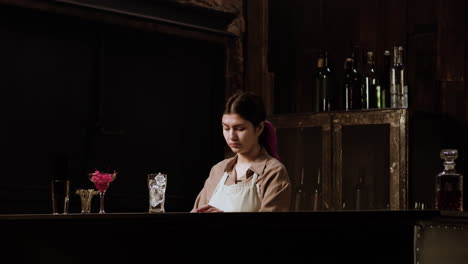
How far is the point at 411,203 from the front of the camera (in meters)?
4.11

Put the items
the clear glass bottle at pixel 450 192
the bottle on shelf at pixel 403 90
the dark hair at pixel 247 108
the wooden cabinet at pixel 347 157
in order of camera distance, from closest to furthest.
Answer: the clear glass bottle at pixel 450 192 → the dark hair at pixel 247 108 → the wooden cabinet at pixel 347 157 → the bottle on shelf at pixel 403 90

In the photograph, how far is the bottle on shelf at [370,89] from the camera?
14.6 ft

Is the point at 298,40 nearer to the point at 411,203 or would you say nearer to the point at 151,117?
the point at 151,117

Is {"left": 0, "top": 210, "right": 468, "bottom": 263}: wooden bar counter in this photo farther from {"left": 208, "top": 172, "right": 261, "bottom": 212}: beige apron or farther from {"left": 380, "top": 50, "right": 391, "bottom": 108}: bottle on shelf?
{"left": 380, "top": 50, "right": 391, "bottom": 108}: bottle on shelf

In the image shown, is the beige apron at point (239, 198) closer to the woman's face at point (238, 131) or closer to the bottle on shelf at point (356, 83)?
the woman's face at point (238, 131)

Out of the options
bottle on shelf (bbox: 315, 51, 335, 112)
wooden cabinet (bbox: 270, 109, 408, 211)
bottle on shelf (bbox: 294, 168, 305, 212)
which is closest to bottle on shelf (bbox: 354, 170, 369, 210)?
wooden cabinet (bbox: 270, 109, 408, 211)

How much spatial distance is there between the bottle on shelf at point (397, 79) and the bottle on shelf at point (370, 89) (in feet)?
0.39

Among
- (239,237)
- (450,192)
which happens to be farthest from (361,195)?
(239,237)

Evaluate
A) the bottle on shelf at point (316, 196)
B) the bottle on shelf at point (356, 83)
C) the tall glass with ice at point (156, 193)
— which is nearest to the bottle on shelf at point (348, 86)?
the bottle on shelf at point (356, 83)

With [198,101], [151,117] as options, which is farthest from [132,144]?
[198,101]

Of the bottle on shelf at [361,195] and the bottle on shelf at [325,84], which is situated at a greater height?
the bottle on shelf at [325,84]

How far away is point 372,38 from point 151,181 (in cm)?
232

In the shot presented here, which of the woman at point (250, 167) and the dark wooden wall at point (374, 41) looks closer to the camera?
the woman at point (250, 167)

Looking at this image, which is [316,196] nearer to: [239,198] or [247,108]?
[239,198]
